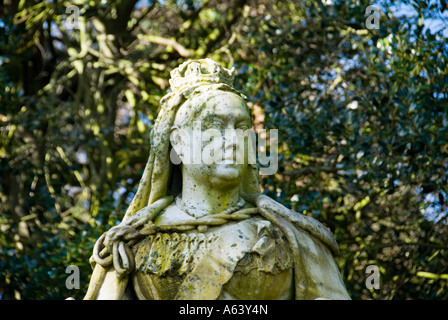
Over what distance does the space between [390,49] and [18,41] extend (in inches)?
194

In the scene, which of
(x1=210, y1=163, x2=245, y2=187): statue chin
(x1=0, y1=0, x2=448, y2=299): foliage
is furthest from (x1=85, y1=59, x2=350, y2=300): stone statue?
(x1=0, y1=0, x2=448, y2=299): foliage

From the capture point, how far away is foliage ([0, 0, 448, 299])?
27.7ft

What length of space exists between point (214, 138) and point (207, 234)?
0.53m

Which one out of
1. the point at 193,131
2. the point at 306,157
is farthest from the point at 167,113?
the point at 306,157

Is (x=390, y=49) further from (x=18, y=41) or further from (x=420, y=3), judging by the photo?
(x=18, y=41)

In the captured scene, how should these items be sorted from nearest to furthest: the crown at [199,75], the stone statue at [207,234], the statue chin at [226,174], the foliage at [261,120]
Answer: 1. the stone statue at [207,234]
2. the statue chin at [226,174]
3. the crown at [199,75]
4. the foliage at [261,120]

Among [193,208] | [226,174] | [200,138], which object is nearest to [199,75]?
[200,138]

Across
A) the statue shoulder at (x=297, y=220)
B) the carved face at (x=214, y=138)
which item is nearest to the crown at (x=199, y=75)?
the carved face at (x=214, y=138)

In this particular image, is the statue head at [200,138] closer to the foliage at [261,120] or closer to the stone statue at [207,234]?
the stone statue at [207,234]

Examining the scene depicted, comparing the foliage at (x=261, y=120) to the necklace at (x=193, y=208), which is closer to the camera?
the necklace at (x=193, y=208)

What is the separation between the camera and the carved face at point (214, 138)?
472 centimetres

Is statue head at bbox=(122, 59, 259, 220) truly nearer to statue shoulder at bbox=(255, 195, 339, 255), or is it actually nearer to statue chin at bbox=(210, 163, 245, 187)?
statue chin at bbox=(210, 163, 245, 187)

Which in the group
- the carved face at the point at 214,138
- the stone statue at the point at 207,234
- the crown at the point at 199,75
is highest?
the crown at the point at 199,75

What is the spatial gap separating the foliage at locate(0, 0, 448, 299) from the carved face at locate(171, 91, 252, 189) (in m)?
3.54
